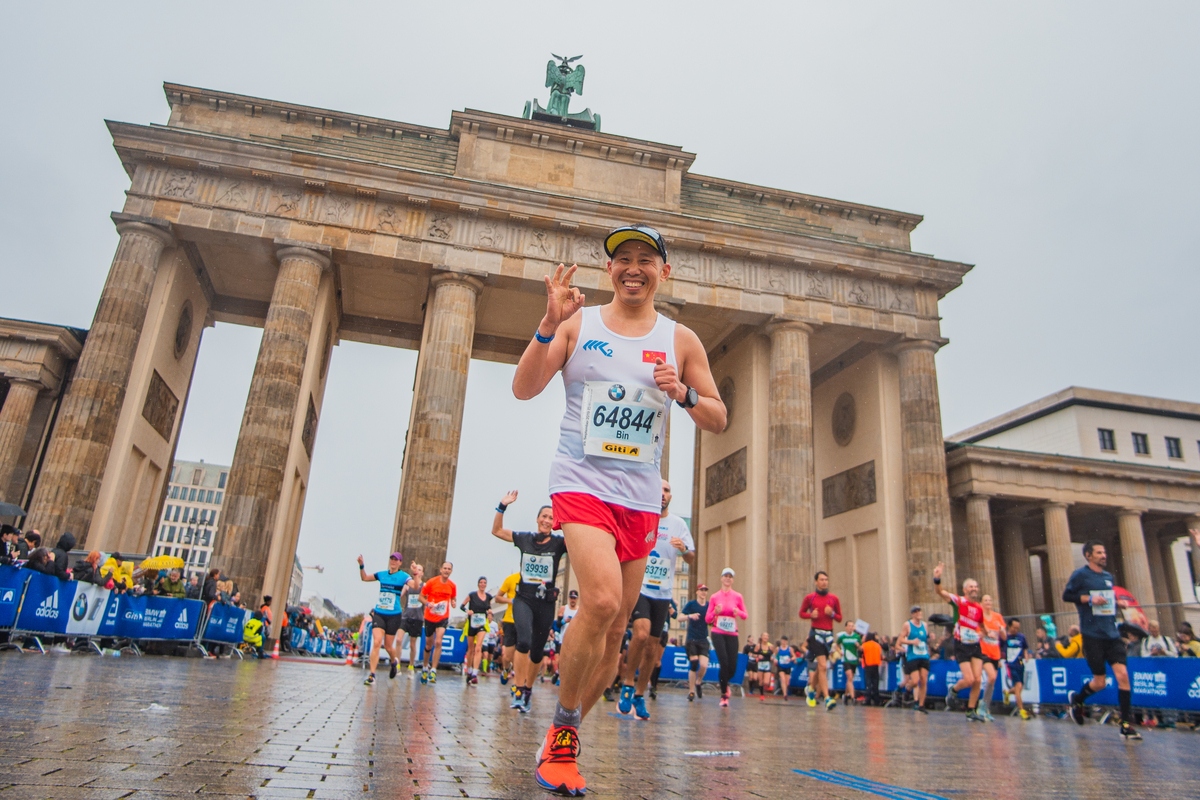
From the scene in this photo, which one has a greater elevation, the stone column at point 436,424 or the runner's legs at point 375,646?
the stone column at point 436,424

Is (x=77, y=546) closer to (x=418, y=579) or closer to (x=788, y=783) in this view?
(x=418, y=579)

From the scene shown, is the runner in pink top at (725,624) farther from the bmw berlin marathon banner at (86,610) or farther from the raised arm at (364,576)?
the bmw berlin marathon banner at (86,610)

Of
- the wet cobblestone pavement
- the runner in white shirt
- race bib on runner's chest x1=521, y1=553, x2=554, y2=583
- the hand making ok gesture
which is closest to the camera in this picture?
the wet cobblestone pavement

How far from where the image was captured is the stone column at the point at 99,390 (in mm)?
21094

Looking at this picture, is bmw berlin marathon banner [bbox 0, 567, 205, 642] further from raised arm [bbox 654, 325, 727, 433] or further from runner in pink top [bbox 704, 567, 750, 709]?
raised arm [bbox 654, 325, 727, 433]

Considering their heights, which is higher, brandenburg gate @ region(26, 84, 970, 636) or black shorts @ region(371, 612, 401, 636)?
brandenburg gate @ region(26, 84, 970, 636)

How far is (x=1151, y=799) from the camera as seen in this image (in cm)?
391

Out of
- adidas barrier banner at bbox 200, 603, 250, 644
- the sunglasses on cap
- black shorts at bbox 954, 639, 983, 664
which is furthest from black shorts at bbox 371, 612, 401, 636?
the sunglasses on cap

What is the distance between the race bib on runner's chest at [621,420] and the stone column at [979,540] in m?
29.5

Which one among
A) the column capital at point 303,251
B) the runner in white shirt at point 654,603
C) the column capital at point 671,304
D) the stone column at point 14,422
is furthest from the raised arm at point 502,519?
the stone column at point 14,422

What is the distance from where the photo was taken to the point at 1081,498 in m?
32.3

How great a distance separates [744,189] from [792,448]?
10395 millimetres

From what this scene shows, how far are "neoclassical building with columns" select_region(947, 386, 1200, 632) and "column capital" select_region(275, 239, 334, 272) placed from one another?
24612 millimetres

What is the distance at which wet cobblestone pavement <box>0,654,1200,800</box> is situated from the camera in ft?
9.41
